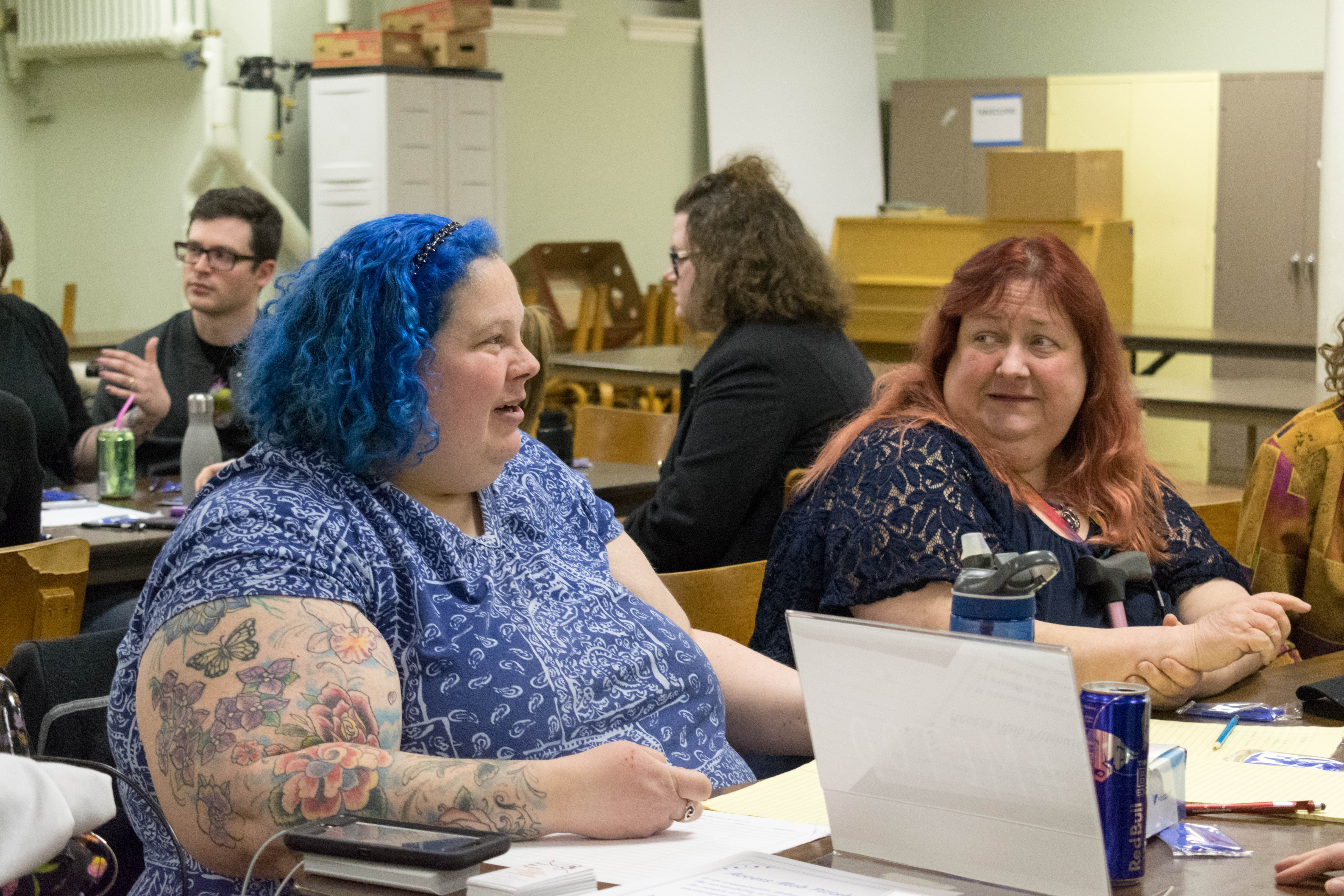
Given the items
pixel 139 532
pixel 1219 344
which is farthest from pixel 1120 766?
pixel 1219 344

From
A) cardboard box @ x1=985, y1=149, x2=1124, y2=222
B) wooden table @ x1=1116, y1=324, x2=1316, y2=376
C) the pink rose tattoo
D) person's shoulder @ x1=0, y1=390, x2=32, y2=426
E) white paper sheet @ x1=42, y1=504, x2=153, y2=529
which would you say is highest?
cardboard box @ x1=985, y1=149, x2=1124, y2=222

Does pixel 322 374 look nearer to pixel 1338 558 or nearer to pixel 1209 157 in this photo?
pixel 1338 558

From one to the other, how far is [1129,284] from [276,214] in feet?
17.1

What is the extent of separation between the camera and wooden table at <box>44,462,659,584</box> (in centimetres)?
279

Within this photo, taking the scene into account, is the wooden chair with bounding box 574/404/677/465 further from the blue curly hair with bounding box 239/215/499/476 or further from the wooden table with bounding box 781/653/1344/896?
the wooden table with bounding box 781/653/1344/896

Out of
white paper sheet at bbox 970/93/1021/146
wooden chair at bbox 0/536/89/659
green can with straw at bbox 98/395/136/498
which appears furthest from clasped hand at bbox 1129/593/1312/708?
white paper sheet at bbox 970/93/1021/146

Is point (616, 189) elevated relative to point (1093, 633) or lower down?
elevated

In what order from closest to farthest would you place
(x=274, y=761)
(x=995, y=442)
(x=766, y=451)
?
(x=274, y=761)
(x=995, y=442)
(x=766, y=451)

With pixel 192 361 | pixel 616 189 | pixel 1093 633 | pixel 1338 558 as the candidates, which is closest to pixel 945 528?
pixel 1093 633

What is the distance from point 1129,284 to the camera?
793 cm

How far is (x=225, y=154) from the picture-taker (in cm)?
742

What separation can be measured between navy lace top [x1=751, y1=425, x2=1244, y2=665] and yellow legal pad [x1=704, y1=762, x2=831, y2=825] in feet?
1.80

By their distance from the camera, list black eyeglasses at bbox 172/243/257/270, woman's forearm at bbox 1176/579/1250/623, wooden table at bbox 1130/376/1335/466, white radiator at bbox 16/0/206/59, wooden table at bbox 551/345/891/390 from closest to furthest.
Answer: woman's forearm at bbox 1176/579/1250/623 < black eyeglasses at bbox 172/243/257/270 < wooden table at bbox 1130/376/1335/466 < wooden table at bbox 551/345/891/390 < white radiator at bbox 16/0/206/59

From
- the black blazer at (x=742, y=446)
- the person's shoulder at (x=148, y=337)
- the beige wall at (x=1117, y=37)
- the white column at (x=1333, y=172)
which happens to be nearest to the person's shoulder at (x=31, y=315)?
the person's shoulder at (x=148, y=337)
